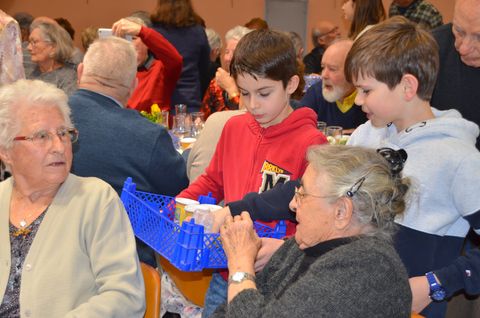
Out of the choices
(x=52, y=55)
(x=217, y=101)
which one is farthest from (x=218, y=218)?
(x=52, y=55)

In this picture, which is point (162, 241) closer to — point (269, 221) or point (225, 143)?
point (269, 221)

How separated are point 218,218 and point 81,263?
1.62 feet

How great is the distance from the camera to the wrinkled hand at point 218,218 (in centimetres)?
220

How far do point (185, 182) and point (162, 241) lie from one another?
0.97 meters

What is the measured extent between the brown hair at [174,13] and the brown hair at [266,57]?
10.4ft

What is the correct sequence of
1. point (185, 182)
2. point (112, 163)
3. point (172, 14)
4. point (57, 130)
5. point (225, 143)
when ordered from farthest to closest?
point (172, 14) → point (185, 182) → point (112, 163) → point (225, 143) → point (57, 130)

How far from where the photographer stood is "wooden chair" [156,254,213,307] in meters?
2.61

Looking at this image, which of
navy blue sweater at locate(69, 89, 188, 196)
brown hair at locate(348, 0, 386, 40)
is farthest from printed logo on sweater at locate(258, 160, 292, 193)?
brown hair at locate(348, 0, 386, 40)

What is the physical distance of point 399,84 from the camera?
7.04ft

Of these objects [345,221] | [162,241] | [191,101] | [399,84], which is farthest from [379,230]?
[191,101]

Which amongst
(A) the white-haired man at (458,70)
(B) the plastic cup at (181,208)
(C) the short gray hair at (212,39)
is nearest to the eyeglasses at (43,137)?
(B) the plastic cup at (181,208)

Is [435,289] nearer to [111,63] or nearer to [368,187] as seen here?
[368,187]

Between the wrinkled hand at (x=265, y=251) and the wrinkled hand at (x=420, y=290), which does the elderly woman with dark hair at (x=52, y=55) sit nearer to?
the wrinkled hand at (x=265, y=251)

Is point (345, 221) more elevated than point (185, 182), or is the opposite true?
point (345, 221)
